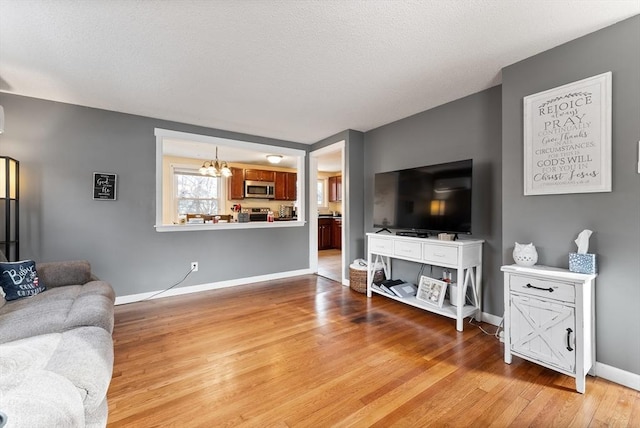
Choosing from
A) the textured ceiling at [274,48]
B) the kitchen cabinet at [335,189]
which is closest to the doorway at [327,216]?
the kitchen cabinet at [335,189]

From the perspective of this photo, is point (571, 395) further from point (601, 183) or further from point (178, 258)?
point (178, 258)

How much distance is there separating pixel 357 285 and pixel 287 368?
6.31 ft

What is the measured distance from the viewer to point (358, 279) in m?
3.73

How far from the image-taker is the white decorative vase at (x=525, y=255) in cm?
208

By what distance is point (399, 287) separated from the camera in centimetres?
326

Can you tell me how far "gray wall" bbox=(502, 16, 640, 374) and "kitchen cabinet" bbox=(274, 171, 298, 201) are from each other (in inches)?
218

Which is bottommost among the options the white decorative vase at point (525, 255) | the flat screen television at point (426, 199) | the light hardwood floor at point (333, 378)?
the light hardwood floor at point (333, 378)

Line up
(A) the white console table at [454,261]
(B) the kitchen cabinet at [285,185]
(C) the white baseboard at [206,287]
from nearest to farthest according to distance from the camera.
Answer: (A) the white console table at [454,261], (C) the white baseboard at [206,287], (B) the kitchen cabinet at [285,185]

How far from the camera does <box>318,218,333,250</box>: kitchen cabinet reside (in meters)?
7.73

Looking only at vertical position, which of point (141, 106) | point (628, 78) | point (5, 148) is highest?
point (141, 106)

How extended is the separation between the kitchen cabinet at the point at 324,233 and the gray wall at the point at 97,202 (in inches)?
156

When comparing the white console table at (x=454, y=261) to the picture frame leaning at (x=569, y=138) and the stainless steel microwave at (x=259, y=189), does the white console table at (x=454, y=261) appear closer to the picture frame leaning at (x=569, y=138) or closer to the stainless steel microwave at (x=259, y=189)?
the picture frame leaning at (x=569, y=138)

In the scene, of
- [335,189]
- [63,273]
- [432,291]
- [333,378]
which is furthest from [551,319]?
[335,189]

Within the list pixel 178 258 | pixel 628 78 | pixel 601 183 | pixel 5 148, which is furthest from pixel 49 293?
pixel 628 78
